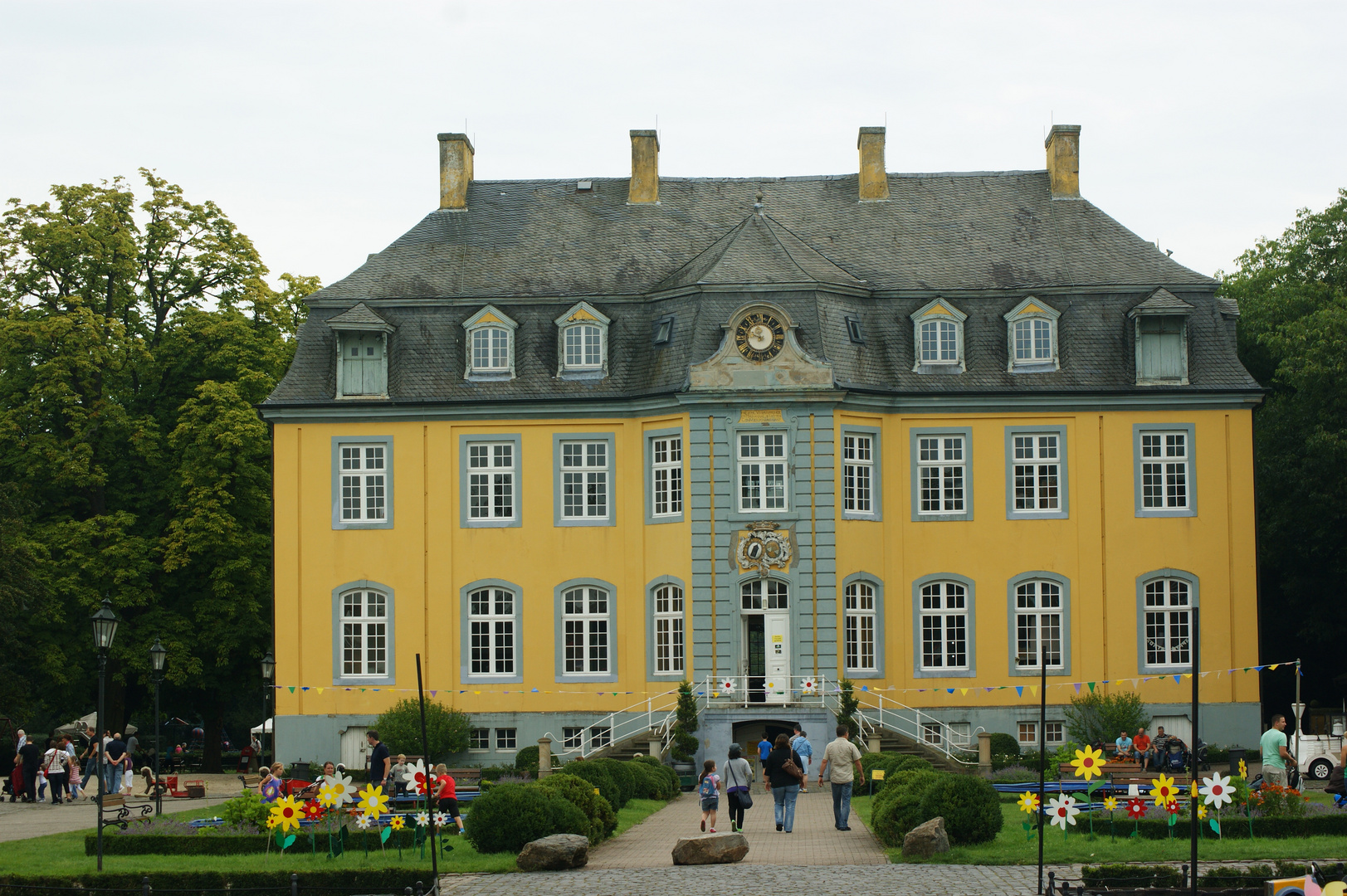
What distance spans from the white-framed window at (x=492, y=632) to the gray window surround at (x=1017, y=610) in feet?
36.5

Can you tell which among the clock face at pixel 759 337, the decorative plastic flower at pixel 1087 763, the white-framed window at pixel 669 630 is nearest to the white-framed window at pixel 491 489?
the white-framed window at pixel 669 630

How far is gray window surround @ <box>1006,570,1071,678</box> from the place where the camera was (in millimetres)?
38469

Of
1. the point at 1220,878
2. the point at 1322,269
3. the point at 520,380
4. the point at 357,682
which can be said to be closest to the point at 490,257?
the point at 520,380

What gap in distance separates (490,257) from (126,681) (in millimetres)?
15146

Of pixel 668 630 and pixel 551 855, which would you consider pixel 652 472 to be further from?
pixel 551 855

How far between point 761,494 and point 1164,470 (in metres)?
9.39

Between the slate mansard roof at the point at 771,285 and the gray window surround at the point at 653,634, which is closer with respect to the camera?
the gray window surround at the point at 653,634

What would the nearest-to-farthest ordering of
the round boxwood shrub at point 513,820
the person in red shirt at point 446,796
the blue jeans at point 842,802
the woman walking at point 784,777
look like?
the round boxwood shrub at point 513,820
the person in red shirt at point 446,796
the woman walking at point 784,777
the blue jeans at point 842,802

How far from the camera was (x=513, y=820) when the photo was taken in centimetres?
2192

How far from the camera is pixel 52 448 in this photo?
43.0 m

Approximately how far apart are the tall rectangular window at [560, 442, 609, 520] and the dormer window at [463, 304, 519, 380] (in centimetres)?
233

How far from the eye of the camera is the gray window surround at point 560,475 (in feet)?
128

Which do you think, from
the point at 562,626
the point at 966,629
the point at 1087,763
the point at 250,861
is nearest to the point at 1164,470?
the point at 966,629

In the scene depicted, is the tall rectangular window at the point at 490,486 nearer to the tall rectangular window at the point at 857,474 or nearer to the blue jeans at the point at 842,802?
the tall rectangular window at the point at 857,474
